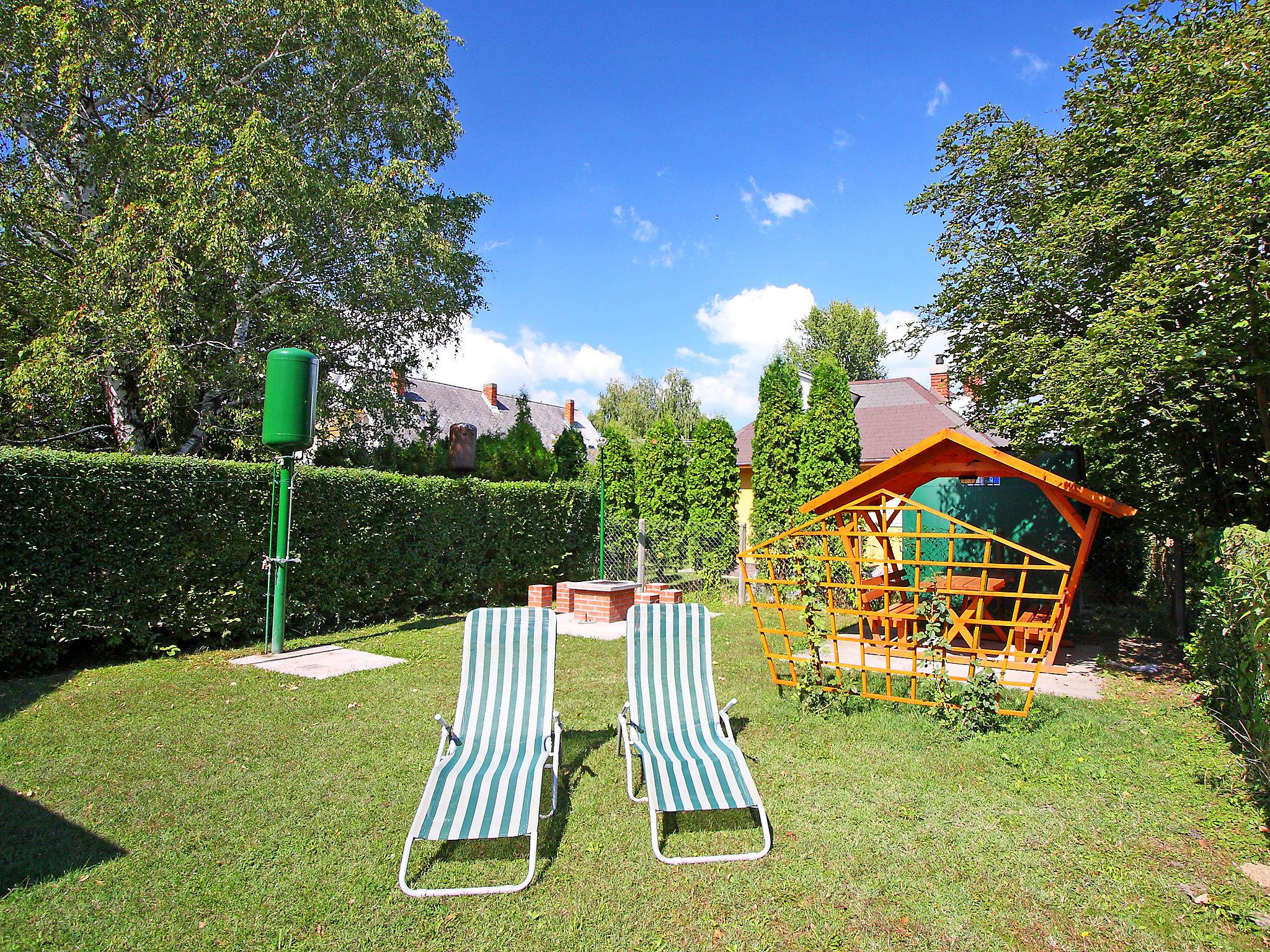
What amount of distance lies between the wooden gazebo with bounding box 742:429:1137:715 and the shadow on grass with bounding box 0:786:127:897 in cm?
412

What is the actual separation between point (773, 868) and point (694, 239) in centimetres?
1551

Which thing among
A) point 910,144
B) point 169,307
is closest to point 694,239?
point 910,144

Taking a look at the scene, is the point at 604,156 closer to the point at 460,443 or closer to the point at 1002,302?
the point at 460,443

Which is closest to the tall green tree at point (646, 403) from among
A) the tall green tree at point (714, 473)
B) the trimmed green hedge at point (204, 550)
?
the tall green tree at point (714, 473)

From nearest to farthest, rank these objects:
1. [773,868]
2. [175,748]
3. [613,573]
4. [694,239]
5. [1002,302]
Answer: [773,868]
[175,748]
[1002,302]
[613,573]
[694,239]

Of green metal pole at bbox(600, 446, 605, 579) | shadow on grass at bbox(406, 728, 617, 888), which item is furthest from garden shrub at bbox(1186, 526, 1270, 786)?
green metal pole at bbox(600, 446, 605, 579)

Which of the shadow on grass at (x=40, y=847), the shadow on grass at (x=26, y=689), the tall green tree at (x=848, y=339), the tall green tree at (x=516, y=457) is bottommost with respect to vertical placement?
the shadow on grass at (x=26, y=689)

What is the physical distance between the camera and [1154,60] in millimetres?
7047

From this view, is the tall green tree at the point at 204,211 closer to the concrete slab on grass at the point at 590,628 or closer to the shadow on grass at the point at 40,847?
the concrete slab on grass at the point at 590,628

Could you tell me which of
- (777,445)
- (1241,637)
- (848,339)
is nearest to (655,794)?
(1241,637)

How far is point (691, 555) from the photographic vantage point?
13.3 m

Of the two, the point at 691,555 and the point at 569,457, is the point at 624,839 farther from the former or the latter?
the point at 569,457

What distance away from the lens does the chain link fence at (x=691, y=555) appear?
1312cm

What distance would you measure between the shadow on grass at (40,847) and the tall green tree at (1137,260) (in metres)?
8.03
